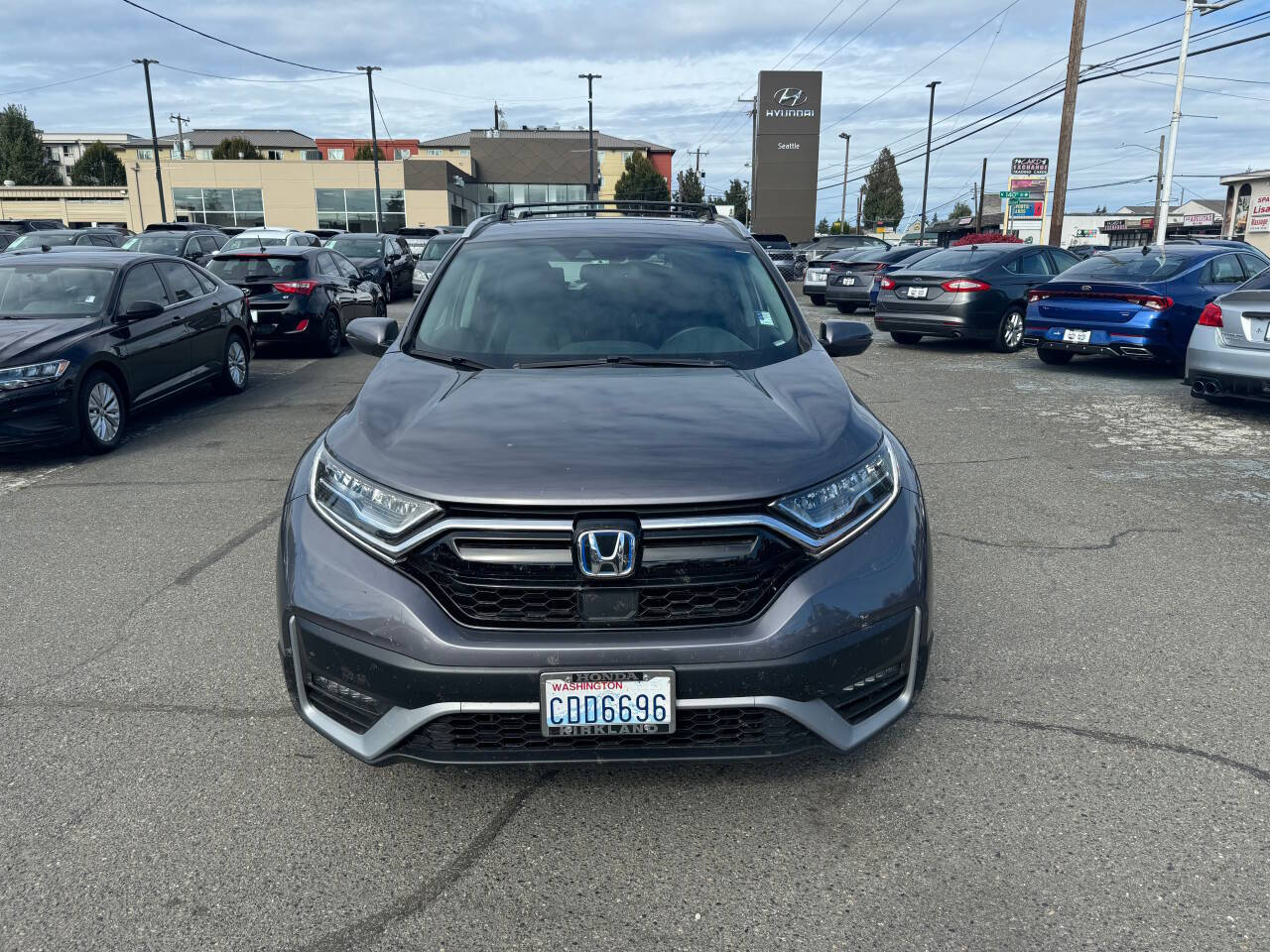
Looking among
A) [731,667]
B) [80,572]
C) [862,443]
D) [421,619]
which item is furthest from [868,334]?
[80,572]

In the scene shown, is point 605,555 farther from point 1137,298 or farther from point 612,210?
point 1137,298

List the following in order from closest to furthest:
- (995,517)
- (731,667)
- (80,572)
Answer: (731,667) < (80,572) < (995,517)

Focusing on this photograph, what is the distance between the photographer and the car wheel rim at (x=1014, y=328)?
1447 centimetres

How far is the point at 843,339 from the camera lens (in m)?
4.34

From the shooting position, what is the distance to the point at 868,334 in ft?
14.6

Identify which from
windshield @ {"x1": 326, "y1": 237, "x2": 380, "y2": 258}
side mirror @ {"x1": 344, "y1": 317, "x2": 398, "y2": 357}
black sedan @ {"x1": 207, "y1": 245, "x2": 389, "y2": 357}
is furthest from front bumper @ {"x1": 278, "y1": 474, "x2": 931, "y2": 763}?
windshield @ {"x1": 326, "y1": 237, "x2": 380, "y2": 258}

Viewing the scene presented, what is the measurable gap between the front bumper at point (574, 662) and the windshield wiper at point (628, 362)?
108 centimetres

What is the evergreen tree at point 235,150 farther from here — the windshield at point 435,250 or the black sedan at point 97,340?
the black sedan at point 97,340

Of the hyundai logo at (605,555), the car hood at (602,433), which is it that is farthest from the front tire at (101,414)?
the hyundai logo at (605,555)

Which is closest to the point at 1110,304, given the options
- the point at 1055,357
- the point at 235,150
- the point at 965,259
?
the point at 1055,357

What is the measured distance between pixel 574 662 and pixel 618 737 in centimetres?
25

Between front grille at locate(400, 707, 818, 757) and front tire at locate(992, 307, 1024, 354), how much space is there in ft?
42.9

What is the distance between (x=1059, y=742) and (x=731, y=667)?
1.47 meters

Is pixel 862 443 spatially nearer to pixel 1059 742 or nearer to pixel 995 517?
pixel 1059 742
